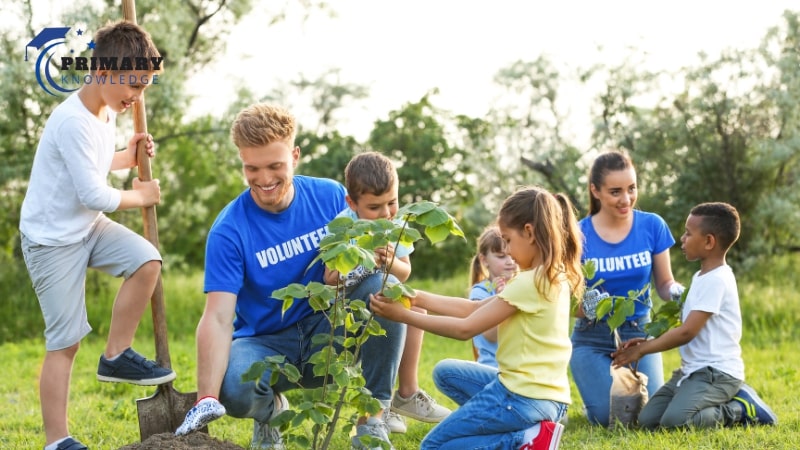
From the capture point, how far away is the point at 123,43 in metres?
4.22

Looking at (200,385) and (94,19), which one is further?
(94,19)

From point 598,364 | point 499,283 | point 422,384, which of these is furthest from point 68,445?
point 598,364

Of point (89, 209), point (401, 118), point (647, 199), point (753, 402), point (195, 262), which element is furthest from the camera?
point (195, 262)

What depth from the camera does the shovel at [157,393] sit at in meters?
4.49

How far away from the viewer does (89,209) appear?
421cm

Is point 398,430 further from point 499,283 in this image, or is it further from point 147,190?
point 147,190

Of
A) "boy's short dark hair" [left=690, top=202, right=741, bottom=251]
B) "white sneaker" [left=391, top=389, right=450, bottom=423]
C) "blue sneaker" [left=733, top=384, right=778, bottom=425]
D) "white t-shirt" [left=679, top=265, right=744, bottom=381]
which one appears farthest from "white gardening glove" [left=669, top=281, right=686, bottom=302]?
"white sneaker" [left=391, top=389, right=450, bottom=423]

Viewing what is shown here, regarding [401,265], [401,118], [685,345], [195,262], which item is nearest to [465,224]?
[401,118]

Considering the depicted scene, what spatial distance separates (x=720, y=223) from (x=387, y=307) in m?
1.94

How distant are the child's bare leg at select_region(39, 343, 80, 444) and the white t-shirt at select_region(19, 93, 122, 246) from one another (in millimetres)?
518

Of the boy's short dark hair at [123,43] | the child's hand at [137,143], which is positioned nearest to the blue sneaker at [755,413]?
the child's hand at [137,143]

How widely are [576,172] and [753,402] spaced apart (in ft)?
15.2

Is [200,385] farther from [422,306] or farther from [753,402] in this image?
[753,402]

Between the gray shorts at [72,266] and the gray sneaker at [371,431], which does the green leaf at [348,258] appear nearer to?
the gray sneaker at [371,431]
